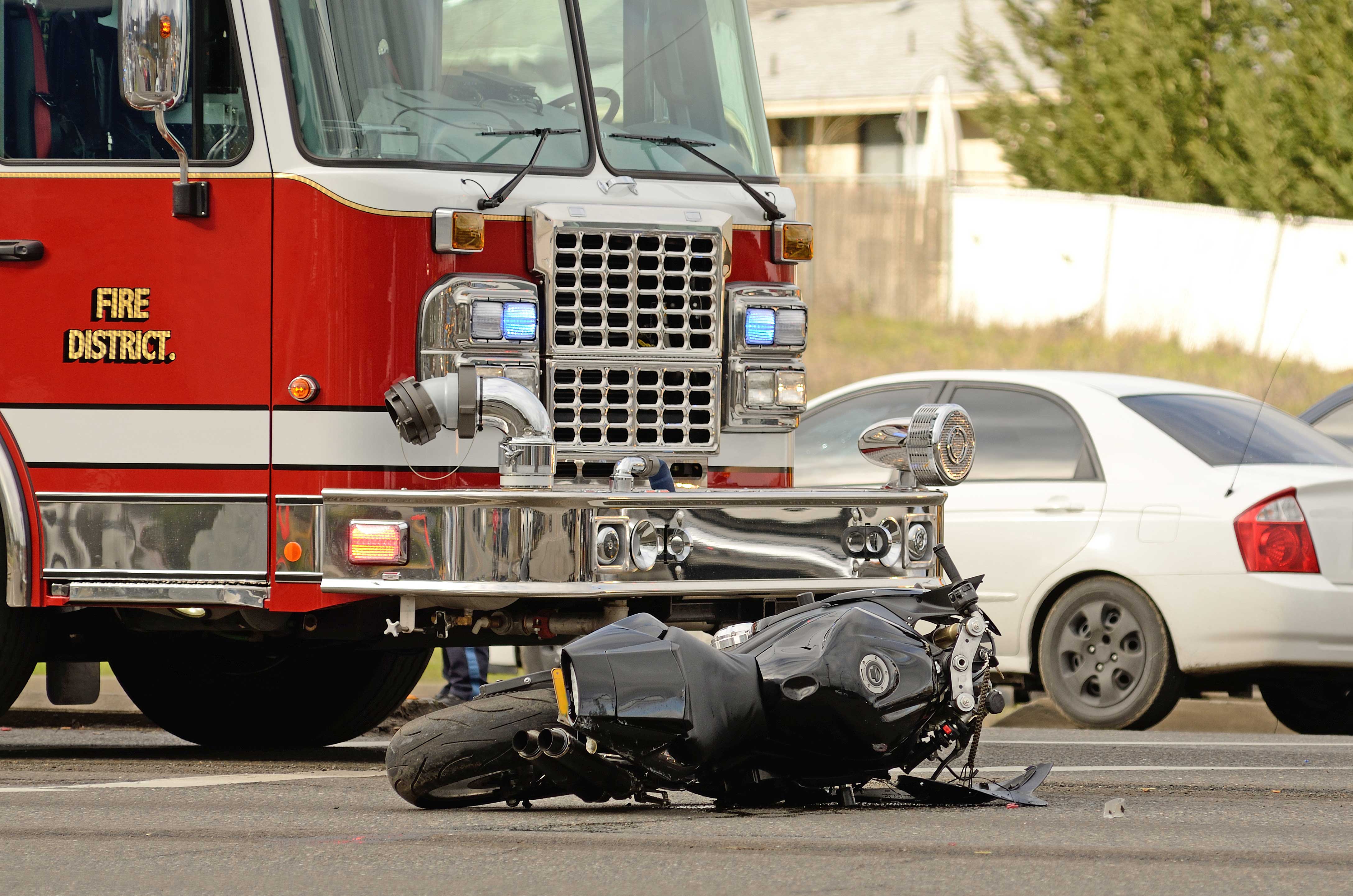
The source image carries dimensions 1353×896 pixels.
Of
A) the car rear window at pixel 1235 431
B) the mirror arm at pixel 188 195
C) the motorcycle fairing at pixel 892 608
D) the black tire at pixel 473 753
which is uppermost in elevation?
the mirror arm at pixel 188 195

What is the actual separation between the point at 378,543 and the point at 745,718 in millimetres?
1496

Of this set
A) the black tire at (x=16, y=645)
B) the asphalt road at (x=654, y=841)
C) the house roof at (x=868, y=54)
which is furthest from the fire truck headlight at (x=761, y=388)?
the house roof at (x=868, y=54)

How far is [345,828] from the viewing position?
5.89 meters

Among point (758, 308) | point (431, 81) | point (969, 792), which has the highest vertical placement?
point (431, 81)

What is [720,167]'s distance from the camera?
7910mm

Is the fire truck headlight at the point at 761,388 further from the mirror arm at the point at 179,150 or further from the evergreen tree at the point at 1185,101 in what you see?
the evergreen tree at the point at 1185,101

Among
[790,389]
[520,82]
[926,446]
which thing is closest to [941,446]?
[926,446]

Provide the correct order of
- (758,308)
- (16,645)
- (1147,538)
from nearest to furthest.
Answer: (16,645), (758,308), (1147,538)

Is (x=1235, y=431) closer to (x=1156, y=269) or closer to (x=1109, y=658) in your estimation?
(x=1109, y=658)

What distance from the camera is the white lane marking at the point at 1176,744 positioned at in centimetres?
884

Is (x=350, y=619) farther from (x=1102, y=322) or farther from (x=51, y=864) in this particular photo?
(x=1102, y=322)

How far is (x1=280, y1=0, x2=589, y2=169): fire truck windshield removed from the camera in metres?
7.29

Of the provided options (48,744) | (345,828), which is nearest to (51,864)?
(345,828)

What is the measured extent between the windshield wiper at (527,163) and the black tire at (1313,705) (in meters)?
4.67
